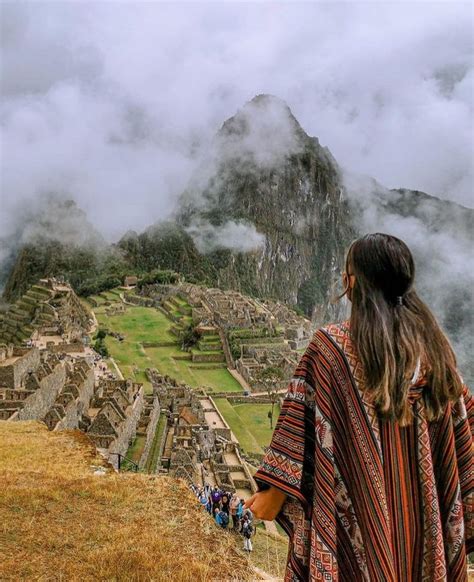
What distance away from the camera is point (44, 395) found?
12.0m

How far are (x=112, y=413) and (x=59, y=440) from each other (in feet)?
10.9

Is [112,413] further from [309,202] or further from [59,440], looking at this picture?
[309,202]

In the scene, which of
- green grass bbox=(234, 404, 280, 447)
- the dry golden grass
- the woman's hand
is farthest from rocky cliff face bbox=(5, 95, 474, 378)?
the woman's hand

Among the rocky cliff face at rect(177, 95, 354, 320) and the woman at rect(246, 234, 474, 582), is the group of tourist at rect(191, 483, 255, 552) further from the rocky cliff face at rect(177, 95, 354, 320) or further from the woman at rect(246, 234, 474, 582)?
the rocky cliff face at rect(177, 95, 354, 320)

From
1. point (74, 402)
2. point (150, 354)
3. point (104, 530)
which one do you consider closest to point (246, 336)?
point (150, 354)

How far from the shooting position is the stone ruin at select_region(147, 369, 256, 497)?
11.3 meters

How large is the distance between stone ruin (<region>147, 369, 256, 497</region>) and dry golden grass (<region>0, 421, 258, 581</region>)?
459 cm

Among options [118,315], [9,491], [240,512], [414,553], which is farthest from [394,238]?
[118,315]

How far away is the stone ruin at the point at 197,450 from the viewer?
11320mm

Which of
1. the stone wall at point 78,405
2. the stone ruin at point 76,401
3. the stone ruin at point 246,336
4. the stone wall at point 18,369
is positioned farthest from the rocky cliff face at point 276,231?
the stone wall at point 78,405

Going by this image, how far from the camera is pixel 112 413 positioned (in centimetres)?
1143

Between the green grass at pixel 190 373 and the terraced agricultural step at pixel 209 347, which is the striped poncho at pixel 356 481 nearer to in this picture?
the green grass at pixel 190 373

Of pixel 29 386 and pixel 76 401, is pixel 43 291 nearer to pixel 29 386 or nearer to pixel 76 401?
pixel 29 386

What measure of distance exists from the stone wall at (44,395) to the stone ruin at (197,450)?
272 cm
